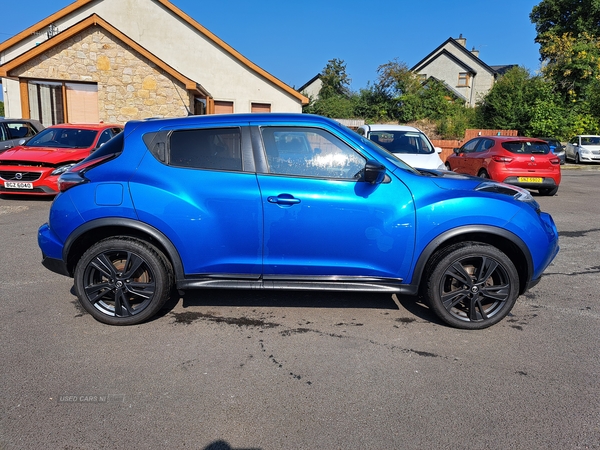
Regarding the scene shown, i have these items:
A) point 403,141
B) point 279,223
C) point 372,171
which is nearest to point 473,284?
point 372,171

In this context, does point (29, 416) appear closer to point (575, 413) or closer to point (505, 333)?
point (575, 413)

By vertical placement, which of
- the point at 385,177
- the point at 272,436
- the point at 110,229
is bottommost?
the point at 272,436

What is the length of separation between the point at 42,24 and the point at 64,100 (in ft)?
18.9

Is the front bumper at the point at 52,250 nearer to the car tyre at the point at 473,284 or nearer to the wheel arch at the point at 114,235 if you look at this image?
the wheel arch at the point at 114,235

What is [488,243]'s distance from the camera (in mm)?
3934

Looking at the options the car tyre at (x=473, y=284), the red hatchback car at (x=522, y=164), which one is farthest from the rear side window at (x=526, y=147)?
the car tyre at (x=473, y=284)

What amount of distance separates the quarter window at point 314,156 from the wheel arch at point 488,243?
875mm

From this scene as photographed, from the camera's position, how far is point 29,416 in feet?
9.00

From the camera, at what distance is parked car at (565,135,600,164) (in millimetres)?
24828

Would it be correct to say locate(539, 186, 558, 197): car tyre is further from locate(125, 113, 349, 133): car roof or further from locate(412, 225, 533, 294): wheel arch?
locate(125, 113, 349, 133): car roof

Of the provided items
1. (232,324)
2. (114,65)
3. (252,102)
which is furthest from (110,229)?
(252,102)

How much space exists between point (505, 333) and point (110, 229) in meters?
3.49

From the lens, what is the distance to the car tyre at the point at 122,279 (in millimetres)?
3838

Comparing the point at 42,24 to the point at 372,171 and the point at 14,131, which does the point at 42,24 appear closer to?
the point at 14,131
